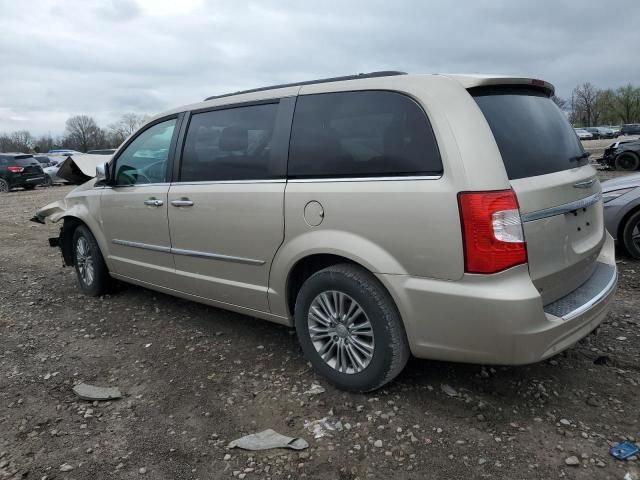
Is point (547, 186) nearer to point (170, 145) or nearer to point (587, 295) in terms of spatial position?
point (587, 295)

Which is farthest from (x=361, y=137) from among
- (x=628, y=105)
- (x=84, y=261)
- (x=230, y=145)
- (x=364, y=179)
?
(x=628, y=105)

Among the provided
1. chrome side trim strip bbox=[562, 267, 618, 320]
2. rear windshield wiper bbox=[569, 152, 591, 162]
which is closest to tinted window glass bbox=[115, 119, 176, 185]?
rear windshield wiper bbox=[569, 152, 591, 162]

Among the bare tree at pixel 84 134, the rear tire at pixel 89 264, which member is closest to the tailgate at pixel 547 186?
the rear tire at pixel 89 264

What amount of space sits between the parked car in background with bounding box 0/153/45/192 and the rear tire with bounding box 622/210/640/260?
879 inches

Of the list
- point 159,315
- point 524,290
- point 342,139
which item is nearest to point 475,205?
point 524,290

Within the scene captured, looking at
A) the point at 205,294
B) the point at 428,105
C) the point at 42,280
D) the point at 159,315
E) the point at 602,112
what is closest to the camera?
the point at 428,105

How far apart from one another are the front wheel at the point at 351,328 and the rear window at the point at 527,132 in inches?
38.1

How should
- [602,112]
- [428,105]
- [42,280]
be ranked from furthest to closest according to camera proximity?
[602,112], [42,280], [428,105]

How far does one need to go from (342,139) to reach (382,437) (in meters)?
1.66

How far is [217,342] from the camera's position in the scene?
4.04 m

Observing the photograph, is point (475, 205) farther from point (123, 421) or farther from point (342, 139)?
point (123, 421)

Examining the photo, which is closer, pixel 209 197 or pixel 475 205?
pixel 475 205

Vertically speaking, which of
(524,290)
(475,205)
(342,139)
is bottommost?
(524,290)

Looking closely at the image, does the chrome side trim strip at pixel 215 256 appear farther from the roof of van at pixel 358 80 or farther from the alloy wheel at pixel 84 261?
the alloy wheel at pixel 84 261
